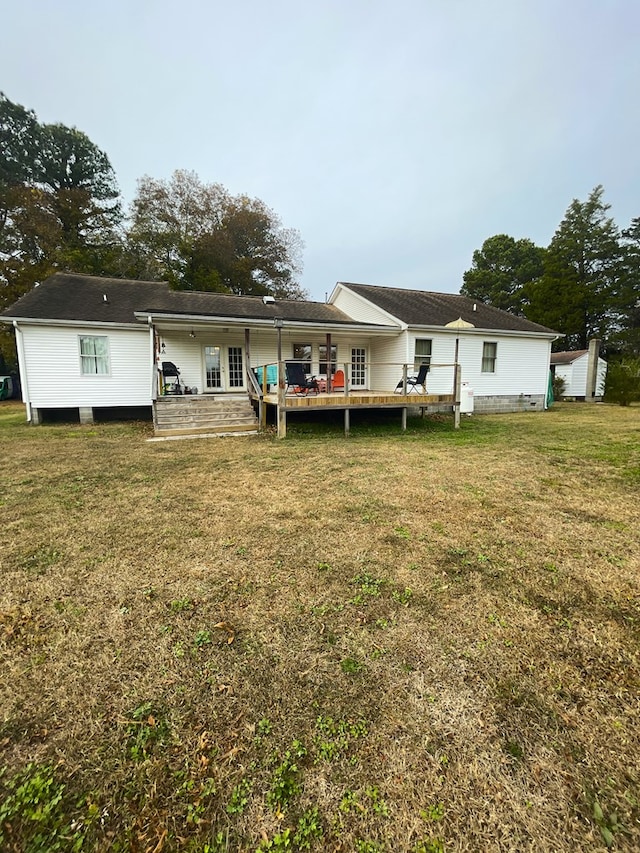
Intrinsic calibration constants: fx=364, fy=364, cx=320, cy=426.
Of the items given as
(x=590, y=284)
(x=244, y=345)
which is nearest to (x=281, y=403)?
(x=244, y=345)

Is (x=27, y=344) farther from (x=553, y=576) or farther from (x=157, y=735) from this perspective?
(x=553, y=576)

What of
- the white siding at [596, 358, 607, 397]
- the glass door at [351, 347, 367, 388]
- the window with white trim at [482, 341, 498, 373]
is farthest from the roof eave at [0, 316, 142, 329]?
the white siding at [596, 358, 607, 397]

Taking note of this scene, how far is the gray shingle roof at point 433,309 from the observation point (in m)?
14.0

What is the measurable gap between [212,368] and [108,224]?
20.5m

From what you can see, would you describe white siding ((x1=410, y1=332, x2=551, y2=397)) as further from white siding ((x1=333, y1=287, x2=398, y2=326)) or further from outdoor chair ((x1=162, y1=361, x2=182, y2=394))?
outdoor chair ((x1=162, y1=361, x2=182, y2=394))

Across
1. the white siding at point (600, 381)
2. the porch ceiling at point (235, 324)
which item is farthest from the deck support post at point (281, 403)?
the white siding at point (600, 381)

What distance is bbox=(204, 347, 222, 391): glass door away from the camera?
12.9 metres

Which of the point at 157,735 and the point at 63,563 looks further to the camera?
the point at 63,563

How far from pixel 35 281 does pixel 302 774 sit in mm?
27138

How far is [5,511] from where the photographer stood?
13.9ft

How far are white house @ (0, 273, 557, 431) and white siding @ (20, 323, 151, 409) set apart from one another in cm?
3

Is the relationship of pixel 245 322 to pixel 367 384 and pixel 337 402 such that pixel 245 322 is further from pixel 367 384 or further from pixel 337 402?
pixel 367 384

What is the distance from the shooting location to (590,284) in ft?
90.4

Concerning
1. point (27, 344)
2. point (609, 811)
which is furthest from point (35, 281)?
point (609, 811)
